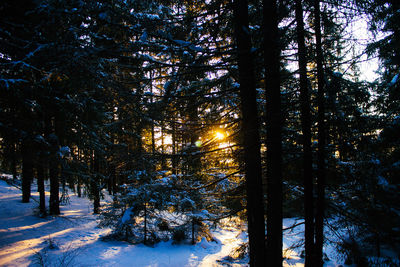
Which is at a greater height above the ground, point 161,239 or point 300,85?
point 300,85

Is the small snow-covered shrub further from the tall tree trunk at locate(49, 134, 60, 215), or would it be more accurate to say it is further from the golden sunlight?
the golden sunlight

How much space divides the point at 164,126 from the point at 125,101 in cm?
115

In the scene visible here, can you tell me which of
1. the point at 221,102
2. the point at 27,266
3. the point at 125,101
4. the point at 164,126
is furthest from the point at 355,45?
the point at 27,266

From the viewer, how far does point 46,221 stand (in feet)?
37.8

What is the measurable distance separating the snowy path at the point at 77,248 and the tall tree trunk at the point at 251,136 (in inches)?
183

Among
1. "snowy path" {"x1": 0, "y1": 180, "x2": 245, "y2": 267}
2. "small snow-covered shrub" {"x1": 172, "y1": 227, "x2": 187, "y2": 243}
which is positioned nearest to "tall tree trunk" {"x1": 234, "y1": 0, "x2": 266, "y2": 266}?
"snowy path" {"x1": 0, "y1": 180, "x2": 245, "y2": 267}

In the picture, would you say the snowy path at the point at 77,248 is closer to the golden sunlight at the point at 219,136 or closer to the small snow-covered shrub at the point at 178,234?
the small snow-covered shrub at the point at 178,234

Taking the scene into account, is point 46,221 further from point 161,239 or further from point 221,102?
point 221,102

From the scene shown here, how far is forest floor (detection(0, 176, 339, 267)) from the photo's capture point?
7551 millimetres

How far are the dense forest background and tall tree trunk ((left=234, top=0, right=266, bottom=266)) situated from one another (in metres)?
0.02

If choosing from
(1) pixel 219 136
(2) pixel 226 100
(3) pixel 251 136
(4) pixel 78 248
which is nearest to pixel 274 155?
(3) pixel 251 136

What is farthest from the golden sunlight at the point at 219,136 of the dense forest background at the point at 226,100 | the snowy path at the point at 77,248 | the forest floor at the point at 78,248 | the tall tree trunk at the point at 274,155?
the snowy path at the point at 77,248

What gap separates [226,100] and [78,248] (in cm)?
939

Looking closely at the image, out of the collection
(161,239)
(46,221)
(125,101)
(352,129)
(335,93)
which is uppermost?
(335,93)
